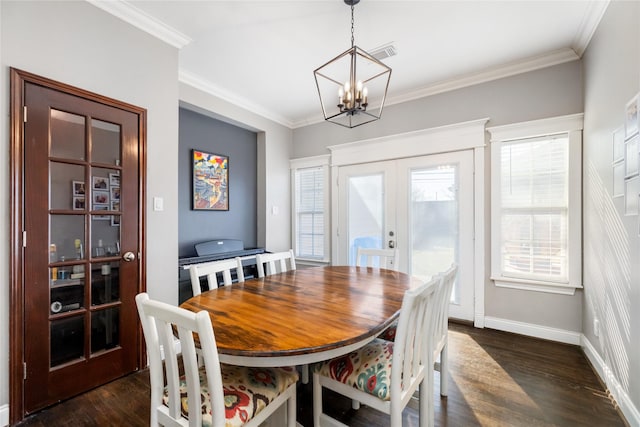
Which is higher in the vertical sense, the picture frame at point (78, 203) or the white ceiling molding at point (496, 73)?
the white ceiling molding at point (496, 73)

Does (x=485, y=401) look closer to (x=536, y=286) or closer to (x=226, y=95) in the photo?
(x=536, y=286)

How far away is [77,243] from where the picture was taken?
6.54 feet

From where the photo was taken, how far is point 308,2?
2.11 metres

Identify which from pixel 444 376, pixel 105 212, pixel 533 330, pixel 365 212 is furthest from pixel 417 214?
pixel 105 212

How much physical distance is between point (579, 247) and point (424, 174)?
1.62 meters

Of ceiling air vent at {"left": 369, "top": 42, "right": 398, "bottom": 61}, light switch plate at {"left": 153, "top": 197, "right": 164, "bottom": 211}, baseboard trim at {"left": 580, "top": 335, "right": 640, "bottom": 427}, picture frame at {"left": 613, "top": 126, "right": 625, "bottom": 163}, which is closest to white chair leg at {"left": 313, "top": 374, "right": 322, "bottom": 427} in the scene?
baseboard trim at {"left": 580, "top": 335, "right": 640, "bottom": 427}

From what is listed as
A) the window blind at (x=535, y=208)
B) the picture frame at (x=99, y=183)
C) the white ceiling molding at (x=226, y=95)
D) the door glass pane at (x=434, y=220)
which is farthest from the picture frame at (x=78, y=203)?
the window blind at (x=535, y=208)

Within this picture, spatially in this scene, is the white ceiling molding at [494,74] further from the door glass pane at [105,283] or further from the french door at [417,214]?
the door glass pane at [105,283]

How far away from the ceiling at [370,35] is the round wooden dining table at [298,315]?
208cm

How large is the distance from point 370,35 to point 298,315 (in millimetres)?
2389

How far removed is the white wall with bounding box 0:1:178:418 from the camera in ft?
5.57

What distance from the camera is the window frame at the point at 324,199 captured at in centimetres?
428

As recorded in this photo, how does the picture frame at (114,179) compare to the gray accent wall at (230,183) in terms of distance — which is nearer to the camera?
the picture frame at (114,179)

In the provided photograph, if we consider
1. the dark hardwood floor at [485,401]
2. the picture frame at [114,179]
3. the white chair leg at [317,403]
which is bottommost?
the dark hardwood floor at [485,401]
